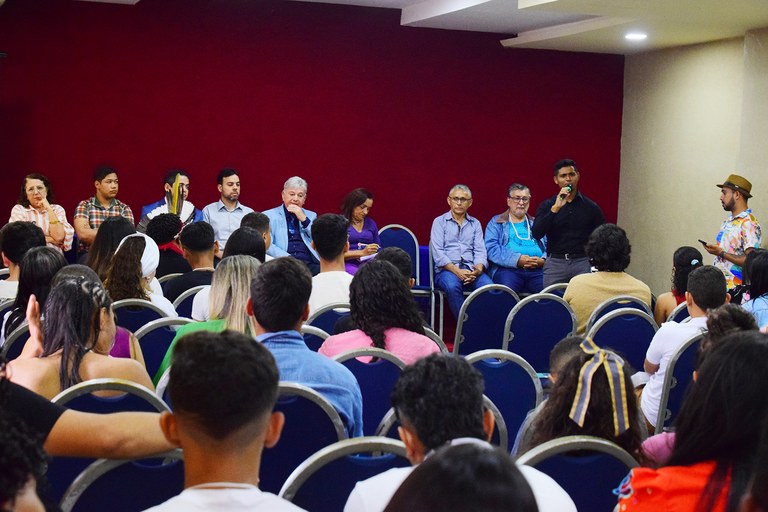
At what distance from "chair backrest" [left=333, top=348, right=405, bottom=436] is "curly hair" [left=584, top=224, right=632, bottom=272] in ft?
7.91

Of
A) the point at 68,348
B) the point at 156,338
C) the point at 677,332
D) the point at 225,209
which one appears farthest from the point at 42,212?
the point at 677,332

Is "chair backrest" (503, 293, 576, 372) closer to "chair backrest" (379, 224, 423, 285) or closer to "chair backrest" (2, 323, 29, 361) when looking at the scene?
"chair backrest" (2, 323, 29, 361)

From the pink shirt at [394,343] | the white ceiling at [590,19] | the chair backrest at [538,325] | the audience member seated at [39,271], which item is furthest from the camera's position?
the white ceiling at [590,19]

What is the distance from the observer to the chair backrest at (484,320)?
19.4ft

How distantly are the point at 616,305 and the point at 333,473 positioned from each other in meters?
3.29

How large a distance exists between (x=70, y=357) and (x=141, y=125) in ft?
19.7

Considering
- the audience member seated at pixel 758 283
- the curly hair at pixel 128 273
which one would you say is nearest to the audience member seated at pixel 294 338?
the curly hair at pixel 128 273

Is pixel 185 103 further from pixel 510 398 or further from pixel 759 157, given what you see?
pixel 510 398

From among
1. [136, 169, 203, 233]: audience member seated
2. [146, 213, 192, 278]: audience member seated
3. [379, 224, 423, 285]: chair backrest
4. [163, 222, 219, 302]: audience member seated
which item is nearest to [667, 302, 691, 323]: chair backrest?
[163, 222, 219, 302]: audience member seated

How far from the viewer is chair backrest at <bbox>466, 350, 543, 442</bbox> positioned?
3680mm

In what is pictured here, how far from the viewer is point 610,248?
5.44 meters

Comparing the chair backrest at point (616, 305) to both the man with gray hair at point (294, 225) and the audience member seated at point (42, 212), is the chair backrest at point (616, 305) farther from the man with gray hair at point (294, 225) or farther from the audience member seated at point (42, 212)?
the audience member seated at point (42, 212)

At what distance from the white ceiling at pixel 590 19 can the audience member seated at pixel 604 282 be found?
6.61 ft

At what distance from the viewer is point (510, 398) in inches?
148
